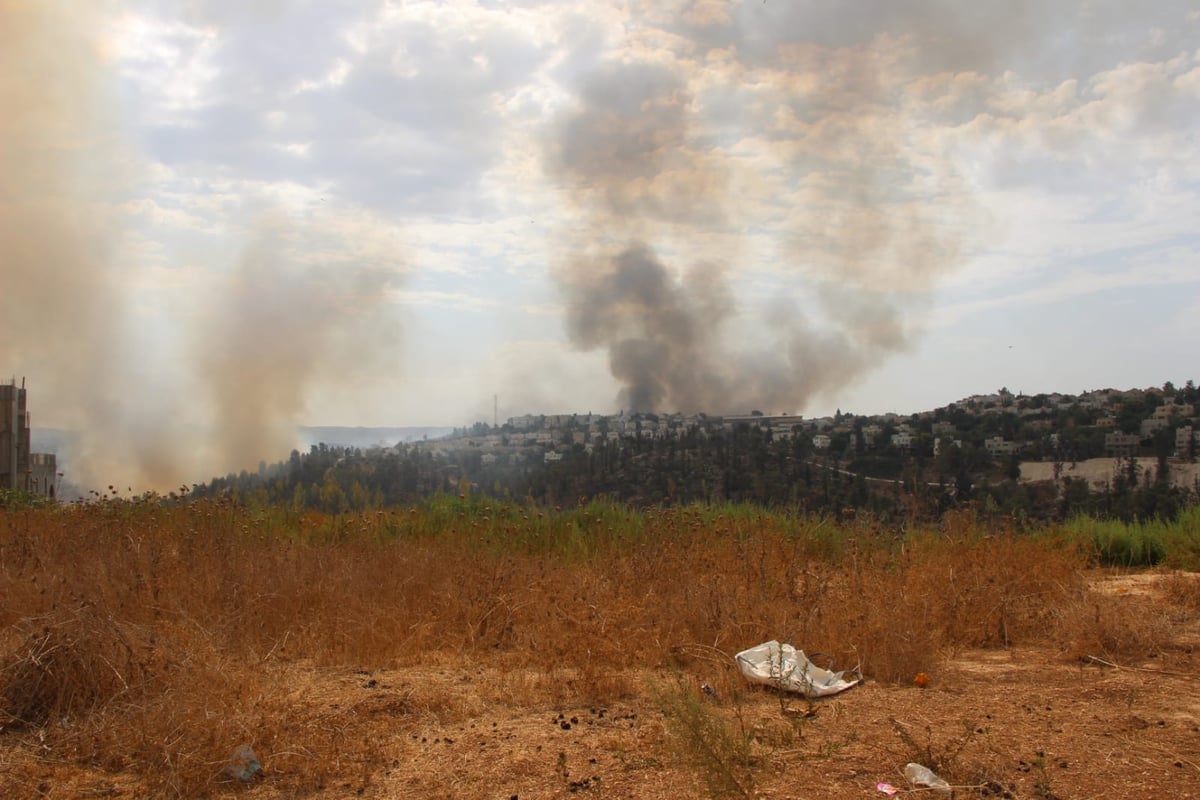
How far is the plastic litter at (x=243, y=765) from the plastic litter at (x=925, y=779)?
2721 mm

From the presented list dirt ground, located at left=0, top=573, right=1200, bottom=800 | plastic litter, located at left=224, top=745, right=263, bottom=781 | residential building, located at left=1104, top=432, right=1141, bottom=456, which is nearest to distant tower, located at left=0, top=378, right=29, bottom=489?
dirt ground, located at left=0, top=573, right=1200, bottom=800

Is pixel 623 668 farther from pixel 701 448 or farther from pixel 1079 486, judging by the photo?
pixel 701 448

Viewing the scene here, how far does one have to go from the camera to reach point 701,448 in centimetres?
2309

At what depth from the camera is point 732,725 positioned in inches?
164

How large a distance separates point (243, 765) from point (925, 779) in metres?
2.81

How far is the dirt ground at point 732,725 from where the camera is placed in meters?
3.54

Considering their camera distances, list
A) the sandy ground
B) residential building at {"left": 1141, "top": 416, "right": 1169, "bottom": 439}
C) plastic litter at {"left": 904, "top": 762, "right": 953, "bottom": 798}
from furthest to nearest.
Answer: residential building at {"left": 1141, "top": 416, "right": 1169, "bottom": 439}
the sandy ground
plastic litter at {"left": 904, "top": 762, "right": 953, "bottom": 798}

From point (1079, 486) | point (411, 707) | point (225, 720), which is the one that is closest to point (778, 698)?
point (411, 707)

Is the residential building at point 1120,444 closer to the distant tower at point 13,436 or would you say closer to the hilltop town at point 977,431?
the hilltop town at point 977,431

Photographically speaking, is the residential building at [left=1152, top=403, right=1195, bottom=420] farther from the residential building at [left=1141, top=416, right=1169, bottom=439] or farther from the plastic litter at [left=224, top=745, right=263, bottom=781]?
the plastic litter at [left=224, top=745, right=263, bottom=781]

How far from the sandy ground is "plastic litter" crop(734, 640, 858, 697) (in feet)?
47.3

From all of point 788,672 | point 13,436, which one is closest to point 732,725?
point 788,672

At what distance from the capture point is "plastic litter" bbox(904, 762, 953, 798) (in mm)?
3395

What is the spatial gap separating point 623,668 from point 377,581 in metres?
2.69
